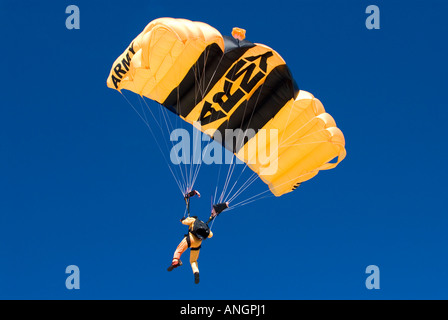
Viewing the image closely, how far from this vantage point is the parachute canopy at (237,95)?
10.1 meters

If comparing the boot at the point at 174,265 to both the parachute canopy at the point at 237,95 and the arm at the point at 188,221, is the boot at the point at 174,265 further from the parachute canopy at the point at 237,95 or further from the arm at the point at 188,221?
the parachute canopy at the point at 237,95

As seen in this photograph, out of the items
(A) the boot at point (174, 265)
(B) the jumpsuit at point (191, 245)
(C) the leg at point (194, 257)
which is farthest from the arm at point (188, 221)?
(A) the boot at point (174, 265)

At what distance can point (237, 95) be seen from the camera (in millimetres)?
11773

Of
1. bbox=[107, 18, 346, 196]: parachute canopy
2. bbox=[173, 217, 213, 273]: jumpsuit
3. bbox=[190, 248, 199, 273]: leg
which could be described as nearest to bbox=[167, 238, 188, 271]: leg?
bbox=[173, 217, 213, 273]: jumpsuit

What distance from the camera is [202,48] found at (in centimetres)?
1060

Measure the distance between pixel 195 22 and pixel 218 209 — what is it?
397 centimetres

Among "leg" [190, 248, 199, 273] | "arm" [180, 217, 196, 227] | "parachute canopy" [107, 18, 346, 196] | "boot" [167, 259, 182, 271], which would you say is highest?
"parachute canopy" [107, 18, 346, 196]

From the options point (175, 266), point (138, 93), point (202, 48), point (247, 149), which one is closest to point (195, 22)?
point (202, 48)

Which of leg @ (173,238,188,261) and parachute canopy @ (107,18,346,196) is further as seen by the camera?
leg @ (173,238,188,261)

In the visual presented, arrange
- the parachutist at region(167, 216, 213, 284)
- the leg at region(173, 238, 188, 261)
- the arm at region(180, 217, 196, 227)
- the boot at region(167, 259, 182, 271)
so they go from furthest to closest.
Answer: the arm at region(180, 217, 196, 227), the parachutist at region(167, 216, 213, 284), the leg at region(173, 238, 188, 261), the boot at region(167, 259, 182, 271)

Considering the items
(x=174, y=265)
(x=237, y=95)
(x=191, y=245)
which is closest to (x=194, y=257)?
(x=191, y=245)

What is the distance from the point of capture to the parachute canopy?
1012 centimetres

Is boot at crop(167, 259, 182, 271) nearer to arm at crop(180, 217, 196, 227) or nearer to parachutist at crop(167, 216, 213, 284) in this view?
parachutist at crop(167, 216, 213, 284)

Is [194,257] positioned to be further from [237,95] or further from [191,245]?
[237,95]
